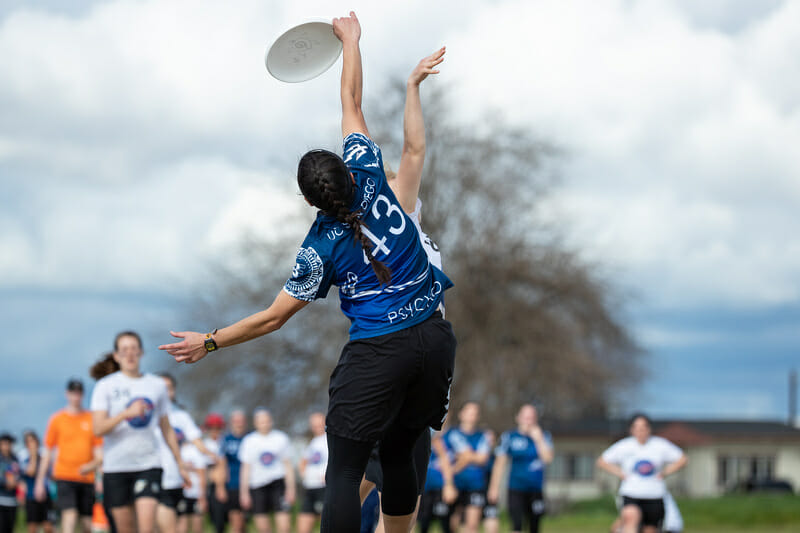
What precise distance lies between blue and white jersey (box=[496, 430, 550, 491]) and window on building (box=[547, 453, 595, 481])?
1781 inches

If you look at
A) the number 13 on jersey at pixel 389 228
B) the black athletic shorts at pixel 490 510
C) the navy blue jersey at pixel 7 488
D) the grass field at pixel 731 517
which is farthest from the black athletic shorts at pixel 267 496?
the grass field at pixel 731 517

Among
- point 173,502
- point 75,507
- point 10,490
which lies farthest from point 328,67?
point 10,490

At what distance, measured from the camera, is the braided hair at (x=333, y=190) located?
15.9 ft

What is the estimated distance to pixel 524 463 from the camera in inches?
639

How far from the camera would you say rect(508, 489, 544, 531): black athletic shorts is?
16.0m

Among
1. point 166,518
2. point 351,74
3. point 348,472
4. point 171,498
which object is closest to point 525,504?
point 171,498

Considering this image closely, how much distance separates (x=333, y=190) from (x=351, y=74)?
1014 mm

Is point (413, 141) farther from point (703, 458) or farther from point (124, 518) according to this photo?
point (703, 458)

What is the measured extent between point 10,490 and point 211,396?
1876cm

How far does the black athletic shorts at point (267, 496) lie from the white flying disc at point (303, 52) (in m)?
11.0

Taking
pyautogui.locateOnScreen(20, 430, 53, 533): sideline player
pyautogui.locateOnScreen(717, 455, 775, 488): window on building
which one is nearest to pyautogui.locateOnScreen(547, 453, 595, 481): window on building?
pyautogui.locateOnScreen(717, 455, 775, 488): window on building

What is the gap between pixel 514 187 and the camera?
36.2 m

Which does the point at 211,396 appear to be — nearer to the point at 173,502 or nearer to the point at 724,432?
the point at 173,502

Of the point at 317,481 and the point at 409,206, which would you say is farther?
the point at 317,481
